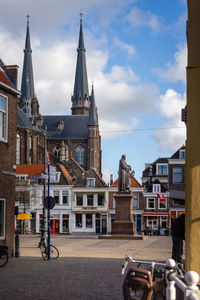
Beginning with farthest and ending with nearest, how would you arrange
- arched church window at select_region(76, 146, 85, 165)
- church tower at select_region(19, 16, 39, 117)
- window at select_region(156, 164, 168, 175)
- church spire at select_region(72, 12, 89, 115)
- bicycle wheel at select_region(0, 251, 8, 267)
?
church spire at select_region(72, 12, 89, 115), church tower at select_region(19, 16, 39, 117), arched church window at select_region(76, 146, 85, 165), window at select_region(156, 164, 168, 175), bicycle wheel at select_region(0, 251, 8, 267)

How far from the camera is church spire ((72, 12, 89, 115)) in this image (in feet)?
383

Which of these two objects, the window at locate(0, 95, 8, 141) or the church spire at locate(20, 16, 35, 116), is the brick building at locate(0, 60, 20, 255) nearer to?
the window at locate(0, 95, 8, 141)

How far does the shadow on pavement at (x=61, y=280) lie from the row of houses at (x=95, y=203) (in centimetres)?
4524

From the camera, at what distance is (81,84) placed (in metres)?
118

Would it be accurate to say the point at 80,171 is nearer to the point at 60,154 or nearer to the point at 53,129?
the point at 60,154

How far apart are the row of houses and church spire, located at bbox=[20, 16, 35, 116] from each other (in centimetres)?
4411

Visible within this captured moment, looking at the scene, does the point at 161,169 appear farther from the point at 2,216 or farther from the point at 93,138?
the point at 2,216

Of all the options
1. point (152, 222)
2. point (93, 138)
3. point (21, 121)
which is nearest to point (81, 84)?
point (93, 138)

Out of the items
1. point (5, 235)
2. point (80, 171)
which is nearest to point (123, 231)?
point (5, 235)

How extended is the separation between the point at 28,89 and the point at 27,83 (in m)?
1.34

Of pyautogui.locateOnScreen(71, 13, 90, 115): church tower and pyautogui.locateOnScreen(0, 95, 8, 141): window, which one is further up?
pyautogui.locateOnScreen(71, 13, 90, 115): church tower

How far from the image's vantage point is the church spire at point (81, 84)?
117 m

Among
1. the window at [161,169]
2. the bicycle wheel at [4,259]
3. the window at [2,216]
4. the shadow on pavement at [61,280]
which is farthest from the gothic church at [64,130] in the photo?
the shadow on pavement at [61,280]

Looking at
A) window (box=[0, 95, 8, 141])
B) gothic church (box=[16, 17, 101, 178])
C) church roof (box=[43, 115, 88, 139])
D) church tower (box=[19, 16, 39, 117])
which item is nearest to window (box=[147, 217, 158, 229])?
gothic church (box=[16, 17, 101, 178])
